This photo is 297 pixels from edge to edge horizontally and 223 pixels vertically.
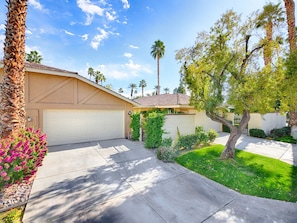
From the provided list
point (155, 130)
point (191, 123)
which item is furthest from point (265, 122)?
point (155, 130)

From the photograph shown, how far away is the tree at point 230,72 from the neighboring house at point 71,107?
6509mm

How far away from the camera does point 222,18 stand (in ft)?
22.0

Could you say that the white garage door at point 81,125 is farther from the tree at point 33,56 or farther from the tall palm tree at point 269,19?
the tree at point 33,56

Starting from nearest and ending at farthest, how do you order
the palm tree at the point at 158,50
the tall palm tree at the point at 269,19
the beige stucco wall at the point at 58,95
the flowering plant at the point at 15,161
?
the flowering plant at the point at 15,161 < the tall palm tree at the point at 269,19 < the beige stucco wall at the point at 58,95 < the palm tree at the point at 158,50

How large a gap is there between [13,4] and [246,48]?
9928mm

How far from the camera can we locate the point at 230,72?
6.73 meters

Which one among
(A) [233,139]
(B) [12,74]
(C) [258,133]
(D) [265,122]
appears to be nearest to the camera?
(B) [12,74]

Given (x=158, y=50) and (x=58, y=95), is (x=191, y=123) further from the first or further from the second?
(x=158, y=50)

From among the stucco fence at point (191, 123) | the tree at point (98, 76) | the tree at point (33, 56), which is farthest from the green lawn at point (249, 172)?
the tree at point (98, 76)

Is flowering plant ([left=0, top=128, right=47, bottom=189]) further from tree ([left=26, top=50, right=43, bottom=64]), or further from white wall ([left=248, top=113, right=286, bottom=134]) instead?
tree ([left=26, top=50, right=43, bottom=64])

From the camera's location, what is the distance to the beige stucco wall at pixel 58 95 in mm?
8656

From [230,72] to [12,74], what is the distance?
9115mm

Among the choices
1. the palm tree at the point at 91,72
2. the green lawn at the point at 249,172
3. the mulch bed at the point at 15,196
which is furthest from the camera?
the palm tree at the point at 91,72

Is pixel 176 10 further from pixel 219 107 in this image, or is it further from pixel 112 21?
pixel 219 107
